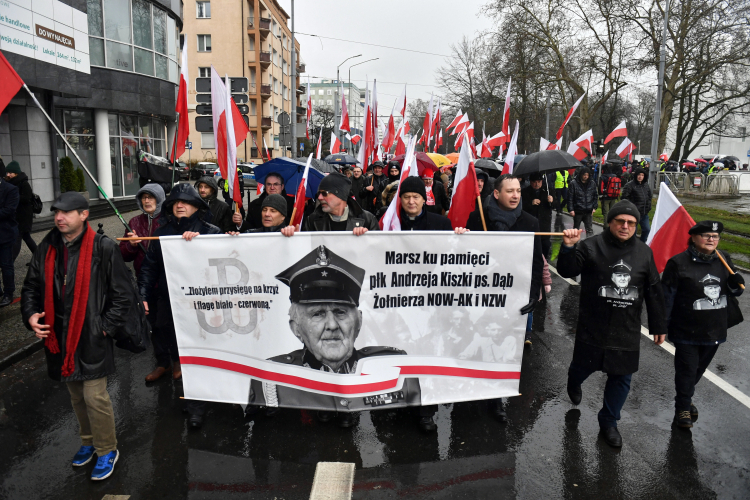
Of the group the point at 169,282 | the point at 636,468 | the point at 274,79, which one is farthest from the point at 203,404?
the point at 274,79

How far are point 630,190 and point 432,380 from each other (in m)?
9.67

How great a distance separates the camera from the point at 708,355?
4320 millimetres

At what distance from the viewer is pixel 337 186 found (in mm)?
4633

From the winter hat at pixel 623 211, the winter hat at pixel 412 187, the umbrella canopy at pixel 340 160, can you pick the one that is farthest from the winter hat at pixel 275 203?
the umbrella canopy at pixel 340 160

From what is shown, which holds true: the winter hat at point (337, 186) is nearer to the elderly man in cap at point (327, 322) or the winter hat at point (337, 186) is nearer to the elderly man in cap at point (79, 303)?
the elderly man in cap at point (327, 322)

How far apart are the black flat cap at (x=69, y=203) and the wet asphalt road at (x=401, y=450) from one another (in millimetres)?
1788

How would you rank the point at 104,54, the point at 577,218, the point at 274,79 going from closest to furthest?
1. the point at 577,218
2. the point at 104,54
3. the point at 274,79

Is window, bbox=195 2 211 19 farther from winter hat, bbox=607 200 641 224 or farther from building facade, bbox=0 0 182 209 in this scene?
winter hat, bbox=607 200 641 224

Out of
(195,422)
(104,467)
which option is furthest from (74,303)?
(195,422)

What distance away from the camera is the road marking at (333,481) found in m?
3.42

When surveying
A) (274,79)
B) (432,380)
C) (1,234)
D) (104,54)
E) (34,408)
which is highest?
(274,79)

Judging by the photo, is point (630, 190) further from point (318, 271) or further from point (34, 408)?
point (34, 408)

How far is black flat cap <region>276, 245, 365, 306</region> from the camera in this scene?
13.4 ft

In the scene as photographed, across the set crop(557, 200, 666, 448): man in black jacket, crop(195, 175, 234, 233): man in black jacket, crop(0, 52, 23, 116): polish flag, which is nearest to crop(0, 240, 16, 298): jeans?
crop(195, 175, 234, 233): man in black jacket
